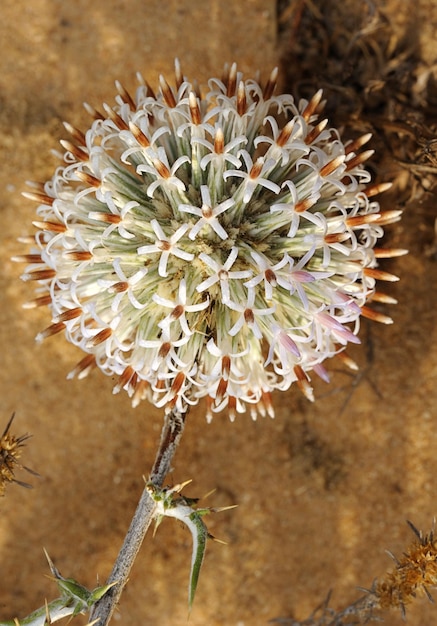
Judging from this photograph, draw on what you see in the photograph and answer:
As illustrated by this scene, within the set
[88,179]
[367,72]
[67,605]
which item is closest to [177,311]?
[88,179]

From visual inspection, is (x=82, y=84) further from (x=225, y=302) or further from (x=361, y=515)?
(x=361, y=515)

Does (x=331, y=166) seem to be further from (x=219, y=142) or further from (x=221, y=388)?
(x=221, y=388)

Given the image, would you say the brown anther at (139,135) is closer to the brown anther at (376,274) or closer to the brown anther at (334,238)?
the brown anther at (334,238)

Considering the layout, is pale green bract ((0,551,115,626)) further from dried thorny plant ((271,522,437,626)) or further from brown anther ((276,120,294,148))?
brown anther ((276,120,294,148))

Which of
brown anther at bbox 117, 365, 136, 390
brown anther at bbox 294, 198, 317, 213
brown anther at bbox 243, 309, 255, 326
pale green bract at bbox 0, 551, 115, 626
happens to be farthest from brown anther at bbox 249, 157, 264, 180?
pale green bract at bbox 0, 551, 115, 626

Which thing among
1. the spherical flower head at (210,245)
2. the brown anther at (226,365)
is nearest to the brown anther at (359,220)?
the spherical flower head at (210,245)
